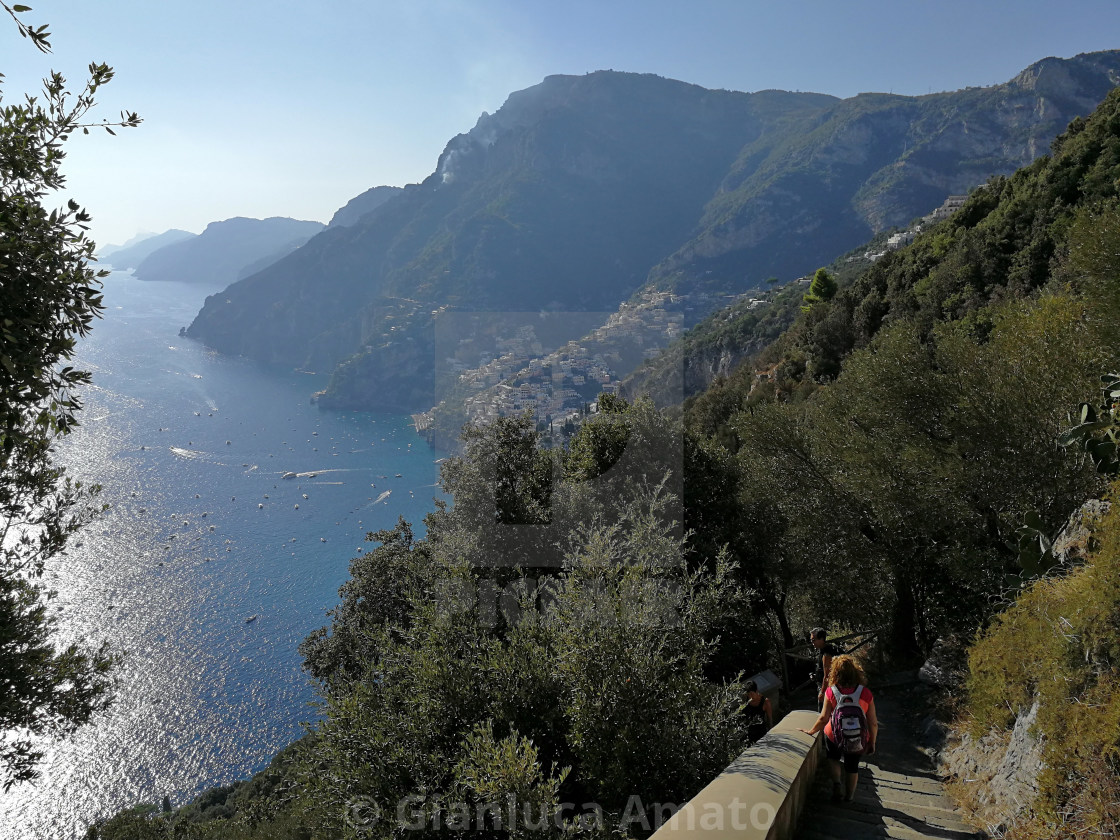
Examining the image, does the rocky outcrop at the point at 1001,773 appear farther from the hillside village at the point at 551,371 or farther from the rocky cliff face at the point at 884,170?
the rocky cliff face at the point at 884,170

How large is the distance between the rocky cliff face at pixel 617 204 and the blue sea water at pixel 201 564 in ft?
87.9

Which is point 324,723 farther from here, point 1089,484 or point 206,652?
point 206,652

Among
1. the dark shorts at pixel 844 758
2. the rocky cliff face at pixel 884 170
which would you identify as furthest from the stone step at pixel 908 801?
the rocky cliff face at pixel 884 170

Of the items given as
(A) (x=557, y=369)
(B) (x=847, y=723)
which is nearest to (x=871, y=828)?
(B) (x=847, y=723)

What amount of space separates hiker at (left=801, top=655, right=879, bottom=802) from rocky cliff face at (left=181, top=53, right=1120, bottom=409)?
106 metres

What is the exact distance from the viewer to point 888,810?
15.5 feet

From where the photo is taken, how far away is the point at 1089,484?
795cm

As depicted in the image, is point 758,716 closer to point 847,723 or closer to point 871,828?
point 847,723

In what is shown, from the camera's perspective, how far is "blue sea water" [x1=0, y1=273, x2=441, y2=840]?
107 feet

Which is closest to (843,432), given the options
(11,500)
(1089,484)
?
(1089,484)

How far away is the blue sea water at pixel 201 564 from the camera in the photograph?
32750 millimetres

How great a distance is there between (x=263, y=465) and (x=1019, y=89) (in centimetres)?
15780

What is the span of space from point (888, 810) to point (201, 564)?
6162 cm

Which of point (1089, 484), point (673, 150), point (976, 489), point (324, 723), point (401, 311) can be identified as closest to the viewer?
point (324, 723)
